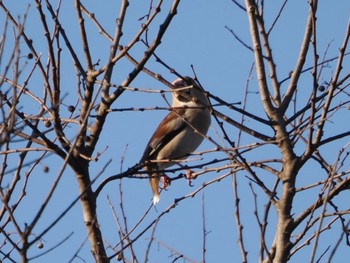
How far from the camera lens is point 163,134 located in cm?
757

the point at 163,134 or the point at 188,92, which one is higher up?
the point at 163,134

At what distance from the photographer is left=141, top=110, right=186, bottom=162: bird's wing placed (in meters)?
7.54

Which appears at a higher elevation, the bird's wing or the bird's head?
Answer: the bird's wing

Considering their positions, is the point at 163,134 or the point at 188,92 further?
the point at 163,134

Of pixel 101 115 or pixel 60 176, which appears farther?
pixel 101 115

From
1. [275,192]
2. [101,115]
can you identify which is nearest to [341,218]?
[275,192]

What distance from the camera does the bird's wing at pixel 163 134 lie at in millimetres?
7539

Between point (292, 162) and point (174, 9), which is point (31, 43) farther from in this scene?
point (292, 162)

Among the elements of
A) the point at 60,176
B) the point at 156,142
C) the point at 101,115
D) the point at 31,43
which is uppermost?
the point at 156,142

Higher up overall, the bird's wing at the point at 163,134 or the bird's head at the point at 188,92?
the bird's wing at the point at 163,134

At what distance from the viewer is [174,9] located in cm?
372

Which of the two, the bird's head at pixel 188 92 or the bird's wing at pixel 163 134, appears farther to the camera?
the bird's wing at pixel 163 134

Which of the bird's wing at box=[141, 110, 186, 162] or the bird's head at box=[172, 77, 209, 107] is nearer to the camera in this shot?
the bird's head at box=[172, 77, 209, 107]

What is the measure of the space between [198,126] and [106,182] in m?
3.71
